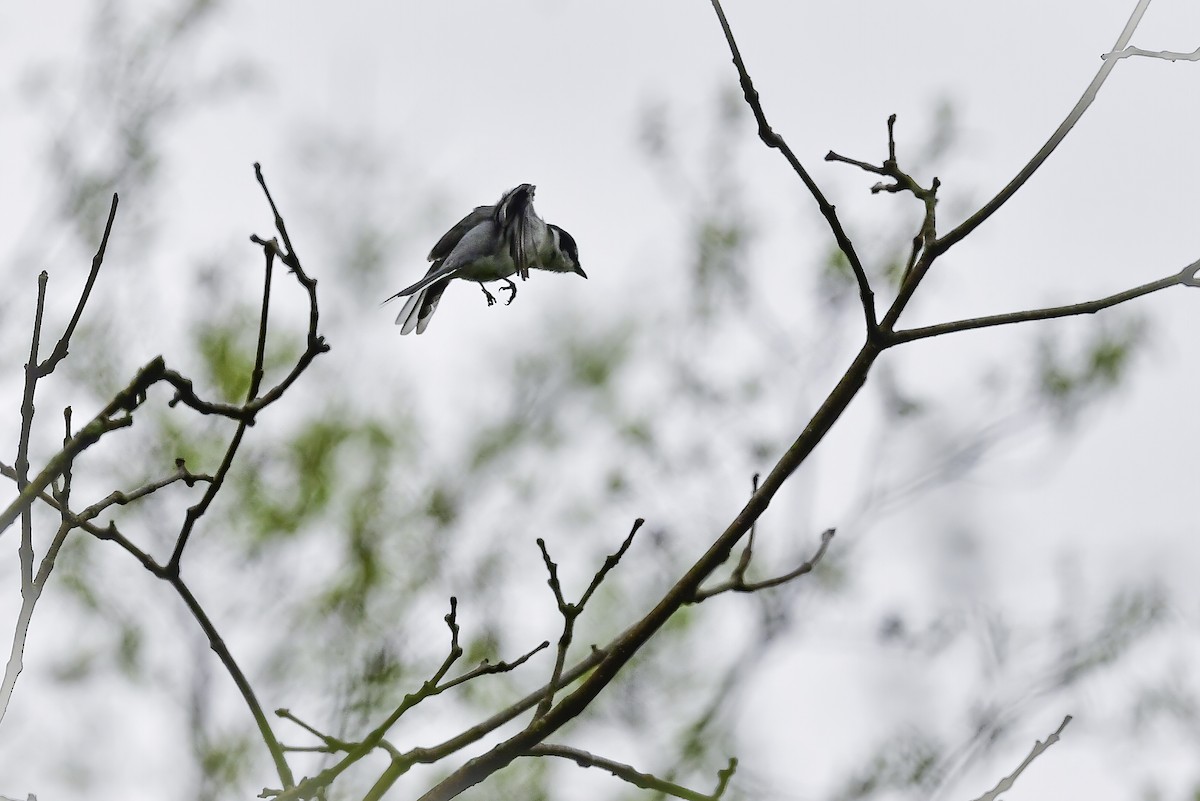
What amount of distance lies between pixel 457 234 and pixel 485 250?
3.9 inches

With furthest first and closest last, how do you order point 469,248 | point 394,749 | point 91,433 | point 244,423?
point 469,248 → point 394,749 → point 244,423 → point 91,433

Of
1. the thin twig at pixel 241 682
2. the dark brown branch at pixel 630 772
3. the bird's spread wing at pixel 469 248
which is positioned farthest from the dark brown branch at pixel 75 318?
the bird's spread wing at pixel 469 248

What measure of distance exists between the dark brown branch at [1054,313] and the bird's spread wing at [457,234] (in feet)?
5.42

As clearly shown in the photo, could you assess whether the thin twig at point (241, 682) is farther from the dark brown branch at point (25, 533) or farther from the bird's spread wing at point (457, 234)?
the bird's spread wing at point (457, 234)

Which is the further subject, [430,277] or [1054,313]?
[430,277]

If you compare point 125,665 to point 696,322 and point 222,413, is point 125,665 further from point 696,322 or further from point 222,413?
point 222,413

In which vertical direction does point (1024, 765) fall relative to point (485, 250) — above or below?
below

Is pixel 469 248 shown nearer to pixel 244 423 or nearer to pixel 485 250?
pixel 485 250

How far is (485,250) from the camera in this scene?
139 inches

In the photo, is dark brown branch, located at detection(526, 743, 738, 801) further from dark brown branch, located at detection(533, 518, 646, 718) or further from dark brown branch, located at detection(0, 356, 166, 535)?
dark brown branch, located at detection(0, 356, 166, 535)

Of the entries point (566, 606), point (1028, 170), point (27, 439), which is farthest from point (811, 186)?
point (27, 439)

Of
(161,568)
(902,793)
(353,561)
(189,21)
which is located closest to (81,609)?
(353,561)

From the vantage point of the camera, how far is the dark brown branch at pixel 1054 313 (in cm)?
218

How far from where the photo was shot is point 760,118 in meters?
2.25
